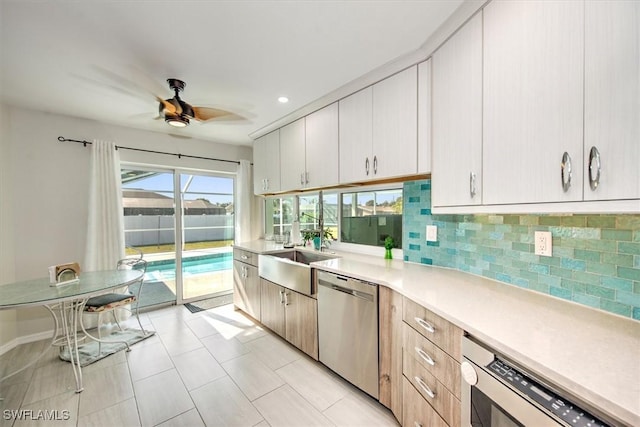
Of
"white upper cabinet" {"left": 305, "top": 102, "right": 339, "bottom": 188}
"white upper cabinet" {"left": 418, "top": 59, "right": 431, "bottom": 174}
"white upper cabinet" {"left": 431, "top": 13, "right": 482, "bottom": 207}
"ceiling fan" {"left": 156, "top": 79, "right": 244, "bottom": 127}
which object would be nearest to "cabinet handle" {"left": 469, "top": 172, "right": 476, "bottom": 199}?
"white upper cabinet" {"left": 431, "top": 13, "right": 482, "bottom": 207}

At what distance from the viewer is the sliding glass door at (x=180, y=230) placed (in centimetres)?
341

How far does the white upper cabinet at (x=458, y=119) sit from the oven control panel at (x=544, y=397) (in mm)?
776

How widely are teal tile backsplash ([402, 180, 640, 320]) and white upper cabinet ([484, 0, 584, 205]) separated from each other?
14.8 inches

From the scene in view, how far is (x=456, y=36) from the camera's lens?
140 centimetres

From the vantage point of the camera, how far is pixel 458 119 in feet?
4.61

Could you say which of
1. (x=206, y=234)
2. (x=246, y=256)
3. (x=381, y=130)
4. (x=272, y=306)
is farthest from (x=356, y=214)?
(x=206, y=234)

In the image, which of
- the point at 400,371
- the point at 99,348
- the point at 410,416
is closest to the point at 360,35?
the point at 400,371

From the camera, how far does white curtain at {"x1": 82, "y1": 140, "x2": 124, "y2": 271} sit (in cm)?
286

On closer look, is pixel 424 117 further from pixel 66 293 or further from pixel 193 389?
pixel 66 293

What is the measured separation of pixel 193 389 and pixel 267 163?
2.50 m

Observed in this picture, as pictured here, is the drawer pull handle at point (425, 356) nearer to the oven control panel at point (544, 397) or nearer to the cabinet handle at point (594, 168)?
the oven control panel at point (544, 397)

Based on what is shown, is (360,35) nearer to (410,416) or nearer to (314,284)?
(314,284)

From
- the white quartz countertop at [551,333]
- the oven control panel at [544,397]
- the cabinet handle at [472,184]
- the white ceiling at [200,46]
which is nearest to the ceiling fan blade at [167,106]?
the white ceiling at [200,46]

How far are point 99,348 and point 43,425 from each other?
3.11 feet
